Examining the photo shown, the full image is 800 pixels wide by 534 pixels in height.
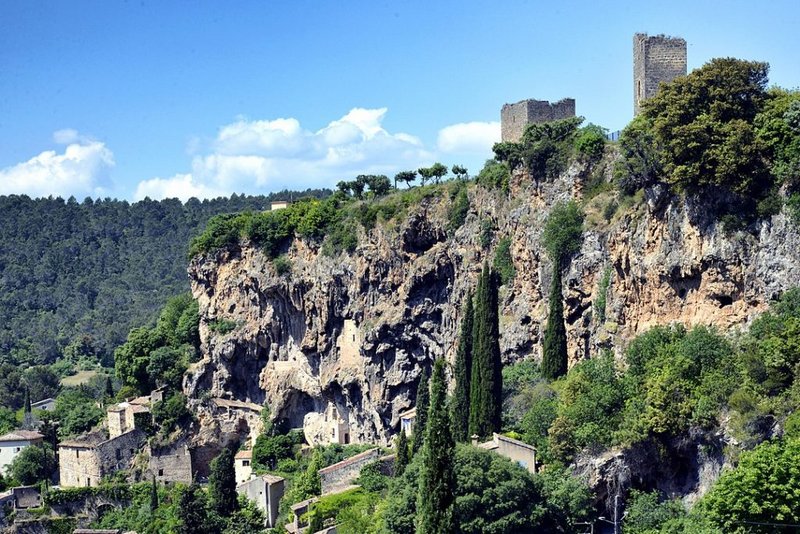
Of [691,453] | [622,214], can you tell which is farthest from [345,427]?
[691,453]

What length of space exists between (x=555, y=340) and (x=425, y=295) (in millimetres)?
13070

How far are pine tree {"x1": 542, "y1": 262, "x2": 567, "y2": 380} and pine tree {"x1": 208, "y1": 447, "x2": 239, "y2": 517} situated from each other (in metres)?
16.4

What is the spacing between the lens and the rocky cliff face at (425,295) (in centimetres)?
4053

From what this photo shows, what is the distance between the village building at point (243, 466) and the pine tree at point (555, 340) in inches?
876

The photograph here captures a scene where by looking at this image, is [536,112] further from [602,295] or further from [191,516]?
[191,516]

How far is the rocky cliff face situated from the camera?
40.5 metres

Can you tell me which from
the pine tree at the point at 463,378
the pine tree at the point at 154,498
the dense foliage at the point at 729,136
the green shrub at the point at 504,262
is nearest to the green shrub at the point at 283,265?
the pine tree at the point at 154,498

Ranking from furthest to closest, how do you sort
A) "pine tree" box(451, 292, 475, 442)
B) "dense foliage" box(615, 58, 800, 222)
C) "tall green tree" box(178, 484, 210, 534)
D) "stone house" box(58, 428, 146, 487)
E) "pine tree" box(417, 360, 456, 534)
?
Result: "stone house" box(58, 428, 146, 487)
"tall green tree" box(178, 484, 210, 534)
"pine tree" box(451, 292, 475, 442)
"dense foliage" box(615, 58, 800, 222)
"pine tree" box(417, 360, 456, 534)

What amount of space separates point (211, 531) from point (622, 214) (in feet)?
74.1

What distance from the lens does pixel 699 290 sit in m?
41.1

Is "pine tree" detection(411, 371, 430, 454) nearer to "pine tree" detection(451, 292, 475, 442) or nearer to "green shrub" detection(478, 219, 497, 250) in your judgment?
"pine tree" detection(451, 292, 475, 442)

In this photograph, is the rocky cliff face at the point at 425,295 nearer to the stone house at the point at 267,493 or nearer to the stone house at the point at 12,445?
the stone house at the point at 267,493

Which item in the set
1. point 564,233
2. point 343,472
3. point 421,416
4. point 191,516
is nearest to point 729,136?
A: point 564,233

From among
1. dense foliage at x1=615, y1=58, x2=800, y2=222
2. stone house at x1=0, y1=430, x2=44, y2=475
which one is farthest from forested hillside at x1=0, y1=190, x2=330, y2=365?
dense foliage at x1=615, y1=58, x2=800, y2=222
